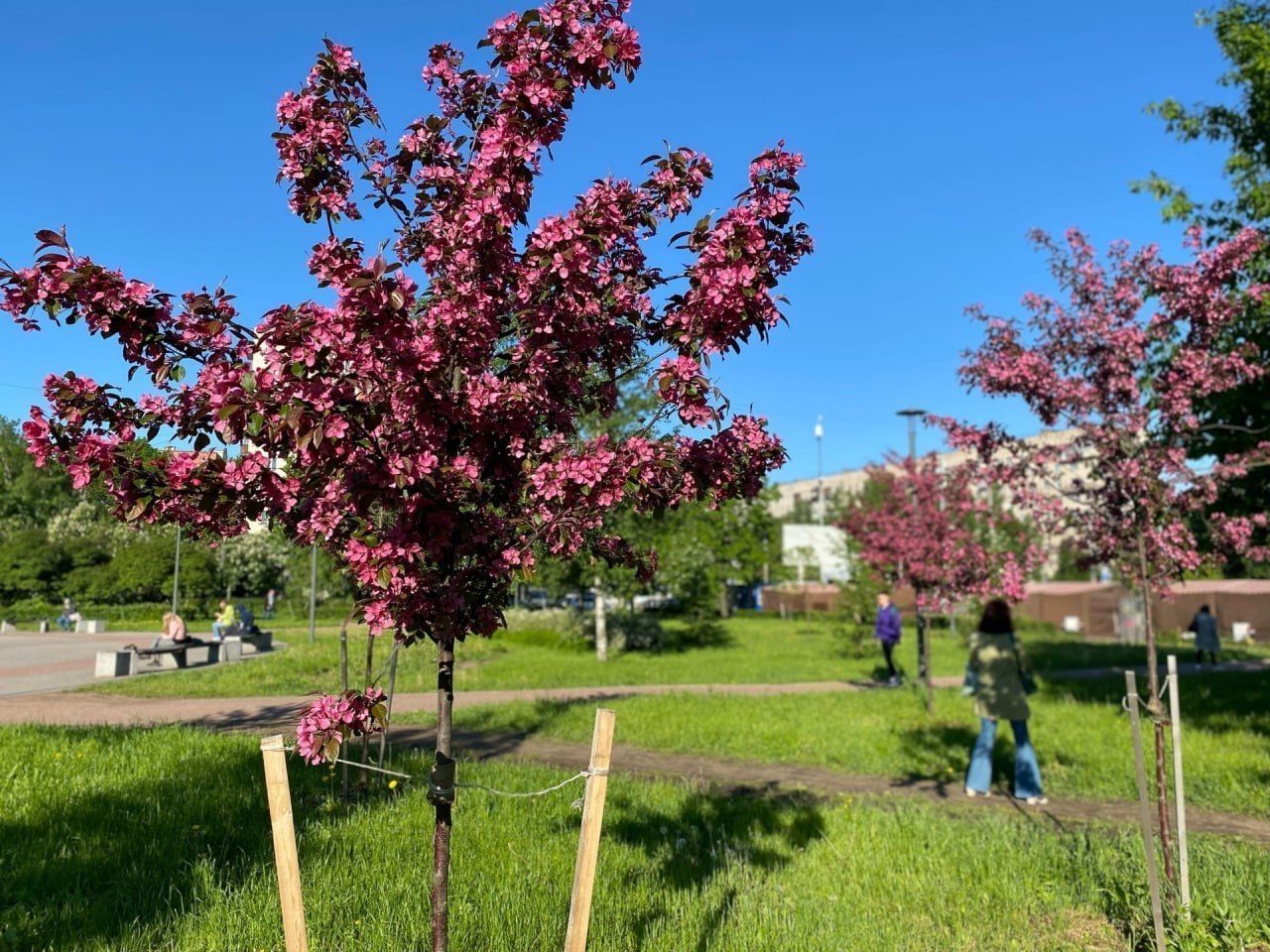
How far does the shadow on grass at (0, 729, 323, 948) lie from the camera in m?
4.13

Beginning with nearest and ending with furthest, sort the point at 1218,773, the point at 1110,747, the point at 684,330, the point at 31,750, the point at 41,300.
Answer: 1. the point at 41,300
2. the point at 684,330
3. the point at 31,750
4. the point at 1218,773
5. the point at 1110,747

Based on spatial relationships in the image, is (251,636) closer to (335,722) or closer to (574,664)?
(574,664)

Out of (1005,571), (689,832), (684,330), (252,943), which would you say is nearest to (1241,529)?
(1005,571)

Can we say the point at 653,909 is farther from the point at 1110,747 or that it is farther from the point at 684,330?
the point at 1110,747

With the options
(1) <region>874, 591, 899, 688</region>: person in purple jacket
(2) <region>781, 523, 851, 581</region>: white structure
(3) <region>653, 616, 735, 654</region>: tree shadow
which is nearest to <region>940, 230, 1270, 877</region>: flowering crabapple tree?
(1) <region>874, 591, 899, 688</region>: person in purple jacket

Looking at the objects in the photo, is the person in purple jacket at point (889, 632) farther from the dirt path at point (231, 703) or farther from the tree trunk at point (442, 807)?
the tree trunk at point (442, 807)

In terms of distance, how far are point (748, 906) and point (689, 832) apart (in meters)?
1.58

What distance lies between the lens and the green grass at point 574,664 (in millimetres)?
13379

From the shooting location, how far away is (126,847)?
16.5 feet

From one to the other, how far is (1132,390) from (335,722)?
7294mm

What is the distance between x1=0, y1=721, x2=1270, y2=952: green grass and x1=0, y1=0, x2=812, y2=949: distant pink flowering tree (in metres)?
1.66

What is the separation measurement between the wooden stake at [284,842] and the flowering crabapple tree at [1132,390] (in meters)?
6.71

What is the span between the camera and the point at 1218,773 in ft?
28.0

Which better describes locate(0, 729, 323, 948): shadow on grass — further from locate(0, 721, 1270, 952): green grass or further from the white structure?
the white structure
